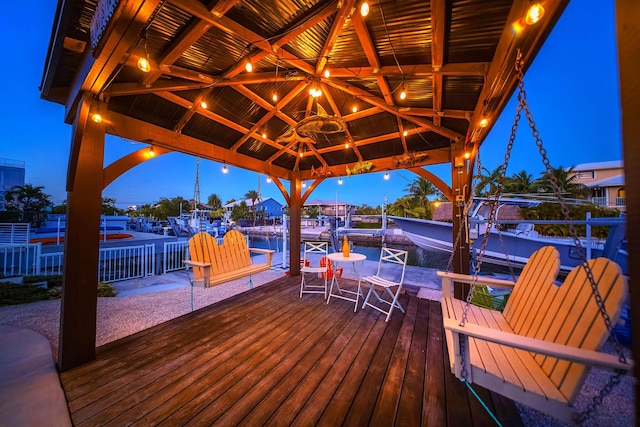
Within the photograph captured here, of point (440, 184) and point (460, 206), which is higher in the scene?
point (440, 184)

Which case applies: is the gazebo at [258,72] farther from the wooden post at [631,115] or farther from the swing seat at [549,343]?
the swing seat at [549,343]

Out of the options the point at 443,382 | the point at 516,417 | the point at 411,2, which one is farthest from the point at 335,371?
the point at 411,2

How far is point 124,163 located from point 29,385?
7.57 feet

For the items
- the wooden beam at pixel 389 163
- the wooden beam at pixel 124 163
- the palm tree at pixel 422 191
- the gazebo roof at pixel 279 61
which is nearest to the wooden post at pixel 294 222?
the wooden beam at pixel 389 163

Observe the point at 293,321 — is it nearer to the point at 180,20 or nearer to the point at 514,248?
the point at 180,20

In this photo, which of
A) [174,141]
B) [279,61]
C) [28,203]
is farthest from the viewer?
[28,203]

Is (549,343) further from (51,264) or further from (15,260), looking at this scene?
(51,264)

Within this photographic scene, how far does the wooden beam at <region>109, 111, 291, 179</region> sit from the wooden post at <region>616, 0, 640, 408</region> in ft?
13.5

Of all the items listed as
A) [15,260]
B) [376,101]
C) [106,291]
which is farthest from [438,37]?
[15,260]

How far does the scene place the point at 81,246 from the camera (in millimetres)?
2420

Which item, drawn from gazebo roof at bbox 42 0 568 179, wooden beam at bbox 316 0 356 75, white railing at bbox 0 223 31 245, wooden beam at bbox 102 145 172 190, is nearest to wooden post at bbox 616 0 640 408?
gazebo roof at bbox 42 0 568 179

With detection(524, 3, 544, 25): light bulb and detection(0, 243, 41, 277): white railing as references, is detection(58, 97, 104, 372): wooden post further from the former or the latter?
detection(0, 243, 41, 277): white railing

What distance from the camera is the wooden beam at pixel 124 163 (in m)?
2.74

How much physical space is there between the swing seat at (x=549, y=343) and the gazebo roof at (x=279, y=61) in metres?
1.65
